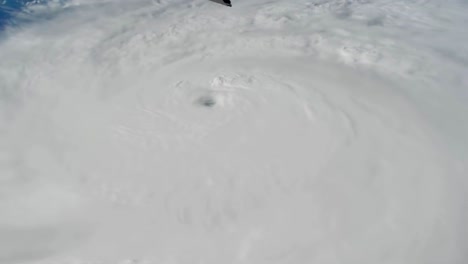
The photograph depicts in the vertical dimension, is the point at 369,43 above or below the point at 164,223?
above

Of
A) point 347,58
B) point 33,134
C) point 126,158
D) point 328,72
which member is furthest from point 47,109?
point 347,58

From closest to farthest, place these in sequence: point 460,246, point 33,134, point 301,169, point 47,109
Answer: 1. point 460,246
2. point 301,169
3. point 33,134
4. point 47,109

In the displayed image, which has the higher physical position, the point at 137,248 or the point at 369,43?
the point at 369,43

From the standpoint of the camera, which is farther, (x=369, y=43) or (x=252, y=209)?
(x=369, y=43)

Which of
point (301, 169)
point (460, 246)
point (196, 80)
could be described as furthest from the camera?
point (196, 80)

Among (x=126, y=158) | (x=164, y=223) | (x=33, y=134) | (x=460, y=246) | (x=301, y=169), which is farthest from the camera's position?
(x=33, y=134)

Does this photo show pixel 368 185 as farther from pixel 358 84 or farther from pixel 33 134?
pixel 33 134

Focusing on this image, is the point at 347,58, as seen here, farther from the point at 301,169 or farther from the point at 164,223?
the point at 164,223

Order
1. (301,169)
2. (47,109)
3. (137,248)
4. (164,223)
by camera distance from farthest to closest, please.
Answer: (47,109), (301,169), (164,223), (137,248)

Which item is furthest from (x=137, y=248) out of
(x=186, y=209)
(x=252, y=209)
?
(x=252, y=209)
